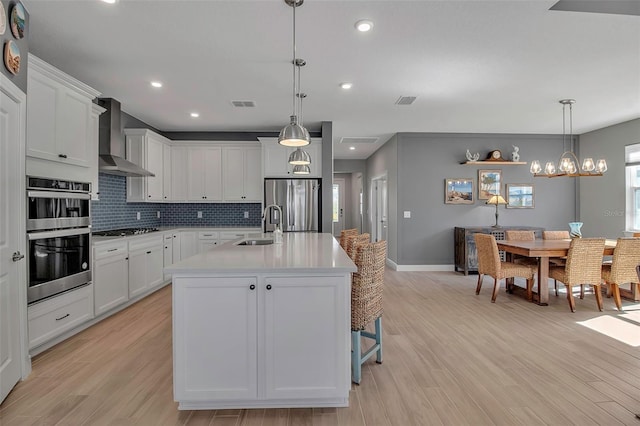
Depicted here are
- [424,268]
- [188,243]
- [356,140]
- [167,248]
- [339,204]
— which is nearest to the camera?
[167,248]

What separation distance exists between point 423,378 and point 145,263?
3.68m

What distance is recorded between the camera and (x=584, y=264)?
3996mm

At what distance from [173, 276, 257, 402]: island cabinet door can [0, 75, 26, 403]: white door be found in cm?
117

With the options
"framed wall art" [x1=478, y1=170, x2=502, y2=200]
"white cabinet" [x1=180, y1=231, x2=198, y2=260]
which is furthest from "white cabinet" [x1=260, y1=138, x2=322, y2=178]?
"framed wall art" [x1=478, y1=170, x2=502, y2=200]

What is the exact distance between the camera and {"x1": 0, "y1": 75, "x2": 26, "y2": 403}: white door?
84.3 inches

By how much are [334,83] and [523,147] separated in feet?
15.3

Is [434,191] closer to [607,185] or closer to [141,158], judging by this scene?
[607,185]

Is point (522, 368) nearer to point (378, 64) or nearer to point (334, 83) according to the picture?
point (378, 64)

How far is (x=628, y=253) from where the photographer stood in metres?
4.02

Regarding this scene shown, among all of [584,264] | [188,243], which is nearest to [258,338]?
[584,264]

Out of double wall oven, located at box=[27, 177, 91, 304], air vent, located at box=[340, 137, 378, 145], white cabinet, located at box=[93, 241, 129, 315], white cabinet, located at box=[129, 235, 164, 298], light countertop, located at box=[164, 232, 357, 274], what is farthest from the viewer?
air vent, located at box=[340, 137, 378, 145]

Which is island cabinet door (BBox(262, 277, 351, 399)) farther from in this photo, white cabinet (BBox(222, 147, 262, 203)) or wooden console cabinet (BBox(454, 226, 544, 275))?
wooden console cabinet (BBox(454, 226, 544, 275))

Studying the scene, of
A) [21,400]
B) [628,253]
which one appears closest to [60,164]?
[21,400]

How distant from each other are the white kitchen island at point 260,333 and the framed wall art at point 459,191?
204 inches
